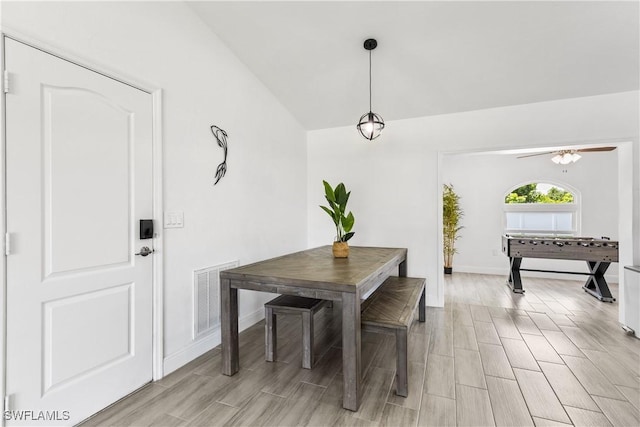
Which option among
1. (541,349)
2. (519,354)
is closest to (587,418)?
(519,354)

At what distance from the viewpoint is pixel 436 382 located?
83.8 inches

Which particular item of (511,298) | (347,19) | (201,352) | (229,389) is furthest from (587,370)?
(347,19)

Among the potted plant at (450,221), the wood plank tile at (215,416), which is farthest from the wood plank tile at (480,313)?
the wood plank tile at (215,416)

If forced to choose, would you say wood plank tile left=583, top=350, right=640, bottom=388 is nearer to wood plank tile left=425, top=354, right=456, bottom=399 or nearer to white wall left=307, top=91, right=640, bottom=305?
wood plank tile left=425, top=354, right=456, bottom=399

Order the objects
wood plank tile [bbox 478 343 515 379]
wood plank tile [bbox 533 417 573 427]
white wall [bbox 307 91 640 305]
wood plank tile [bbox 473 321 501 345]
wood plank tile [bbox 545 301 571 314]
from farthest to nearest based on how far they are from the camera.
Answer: wood plank tile [bbox 545 301 571 314], white wall [bbox 307 91 640 305], wood plank tile [bbox 473 321 501 345], wood plank tile [bbox 478 343 515 379], wood plank tile [bbox 533 417 573 427]

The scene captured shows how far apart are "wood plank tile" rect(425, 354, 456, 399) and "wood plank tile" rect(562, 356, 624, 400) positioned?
2.92 feet

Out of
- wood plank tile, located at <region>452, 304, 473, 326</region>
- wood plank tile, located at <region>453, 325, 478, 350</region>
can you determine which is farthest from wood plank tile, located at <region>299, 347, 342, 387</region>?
wood plank tile, located at <region>452, 304, 473, 326</region>

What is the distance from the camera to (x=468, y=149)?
3.74m

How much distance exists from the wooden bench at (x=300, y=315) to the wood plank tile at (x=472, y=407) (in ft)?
3.58

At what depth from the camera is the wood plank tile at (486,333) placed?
9.34ft

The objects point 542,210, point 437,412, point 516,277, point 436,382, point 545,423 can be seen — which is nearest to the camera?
point 545,423

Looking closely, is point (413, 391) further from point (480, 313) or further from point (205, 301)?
point (480, 313)

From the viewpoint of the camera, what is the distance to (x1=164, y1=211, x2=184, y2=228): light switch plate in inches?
89.0

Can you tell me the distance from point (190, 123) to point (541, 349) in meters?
3.70
